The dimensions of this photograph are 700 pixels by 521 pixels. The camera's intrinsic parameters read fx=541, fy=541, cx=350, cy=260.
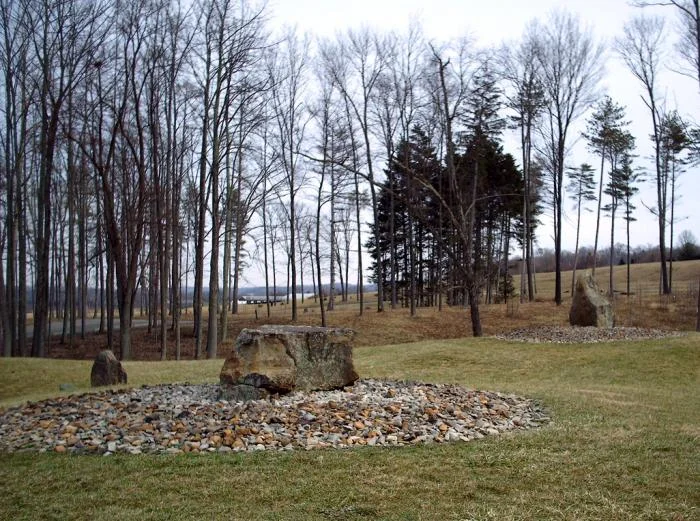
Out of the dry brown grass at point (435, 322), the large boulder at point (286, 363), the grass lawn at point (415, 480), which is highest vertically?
the large boulder at point (286, 363)

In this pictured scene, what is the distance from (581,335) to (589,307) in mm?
2073

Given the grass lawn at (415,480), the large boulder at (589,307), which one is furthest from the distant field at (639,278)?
the grass lawn at (415,480)

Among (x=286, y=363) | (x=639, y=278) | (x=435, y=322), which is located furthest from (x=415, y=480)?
(x=639, y=278)

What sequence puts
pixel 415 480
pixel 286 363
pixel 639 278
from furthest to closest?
1. pixel 639 278
2. pixel 286 363
3. pixel 415 480

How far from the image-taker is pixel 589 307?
Answer: 16.9 meters

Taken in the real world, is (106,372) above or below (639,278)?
below

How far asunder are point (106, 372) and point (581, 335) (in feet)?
40.0

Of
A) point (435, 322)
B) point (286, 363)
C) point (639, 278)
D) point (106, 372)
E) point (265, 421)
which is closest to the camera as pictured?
point (265, 421)

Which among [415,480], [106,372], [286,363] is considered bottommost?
[106,372]

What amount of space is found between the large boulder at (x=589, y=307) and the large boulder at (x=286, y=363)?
38.0 feet

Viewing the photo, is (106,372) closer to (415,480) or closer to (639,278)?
(415,480)

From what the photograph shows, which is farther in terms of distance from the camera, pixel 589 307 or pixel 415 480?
pixel 589 307

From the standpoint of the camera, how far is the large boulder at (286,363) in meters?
7.16

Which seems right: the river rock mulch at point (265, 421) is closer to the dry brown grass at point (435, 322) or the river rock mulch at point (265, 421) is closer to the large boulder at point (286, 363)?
the large boulder at point (286, 363)
